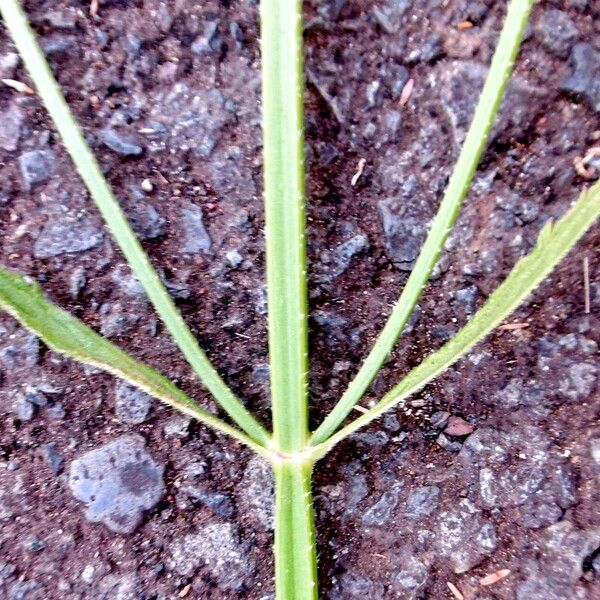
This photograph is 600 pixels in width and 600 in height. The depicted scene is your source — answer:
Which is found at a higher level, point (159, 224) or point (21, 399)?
point (159, 224)

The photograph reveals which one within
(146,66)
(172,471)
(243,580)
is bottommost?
(243,580)

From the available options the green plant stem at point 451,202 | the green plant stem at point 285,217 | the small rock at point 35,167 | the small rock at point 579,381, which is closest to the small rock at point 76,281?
the small rock at point 35,167

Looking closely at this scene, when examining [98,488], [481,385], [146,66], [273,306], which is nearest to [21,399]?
[98,488]

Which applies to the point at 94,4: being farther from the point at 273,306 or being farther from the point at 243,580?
the point at 243,580

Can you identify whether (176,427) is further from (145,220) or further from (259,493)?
(145,220)

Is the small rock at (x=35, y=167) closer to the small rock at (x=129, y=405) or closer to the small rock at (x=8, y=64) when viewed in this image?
the small rock at (x=8, y=64)

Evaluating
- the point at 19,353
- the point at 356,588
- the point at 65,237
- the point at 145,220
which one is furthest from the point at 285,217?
the point at 356,588

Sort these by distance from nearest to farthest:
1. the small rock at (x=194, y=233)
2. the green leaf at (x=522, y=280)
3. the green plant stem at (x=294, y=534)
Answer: the green leaf at (x=522, y=280) → the green plant stem at (x=294, y=534) → the small rock at (x=194, y=233)
